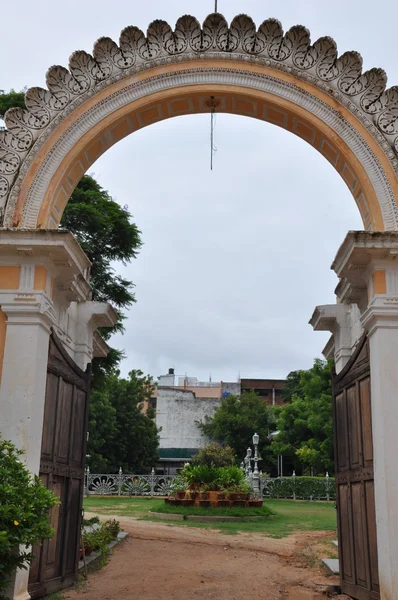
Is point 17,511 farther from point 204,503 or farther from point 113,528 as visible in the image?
point 204,503

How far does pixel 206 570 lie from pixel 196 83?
647 cm

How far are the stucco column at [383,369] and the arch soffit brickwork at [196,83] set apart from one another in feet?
2.48

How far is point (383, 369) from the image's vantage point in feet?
21.1

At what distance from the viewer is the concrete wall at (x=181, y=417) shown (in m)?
41.6

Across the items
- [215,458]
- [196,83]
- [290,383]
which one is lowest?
[215,458]

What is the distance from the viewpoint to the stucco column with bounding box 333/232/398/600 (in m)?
6.10

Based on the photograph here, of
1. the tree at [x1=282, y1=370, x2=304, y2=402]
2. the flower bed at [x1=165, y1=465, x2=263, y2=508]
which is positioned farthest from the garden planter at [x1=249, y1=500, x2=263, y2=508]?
the tree at [x1=282, y1=370, x2=304, y2=402]

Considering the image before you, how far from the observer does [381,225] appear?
6.96 meters

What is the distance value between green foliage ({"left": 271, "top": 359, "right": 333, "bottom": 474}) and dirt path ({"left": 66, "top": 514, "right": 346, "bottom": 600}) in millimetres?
14908

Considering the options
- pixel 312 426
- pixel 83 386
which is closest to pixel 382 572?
pixel 83 386

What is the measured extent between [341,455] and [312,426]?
21309 mm

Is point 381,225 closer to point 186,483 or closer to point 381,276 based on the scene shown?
point 381,276

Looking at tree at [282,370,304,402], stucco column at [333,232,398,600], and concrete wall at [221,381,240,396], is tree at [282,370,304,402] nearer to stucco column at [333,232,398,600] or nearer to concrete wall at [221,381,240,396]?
concrete wall at [221,381,240,396]

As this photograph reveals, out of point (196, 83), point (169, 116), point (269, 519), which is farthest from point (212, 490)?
point (196, 83)
